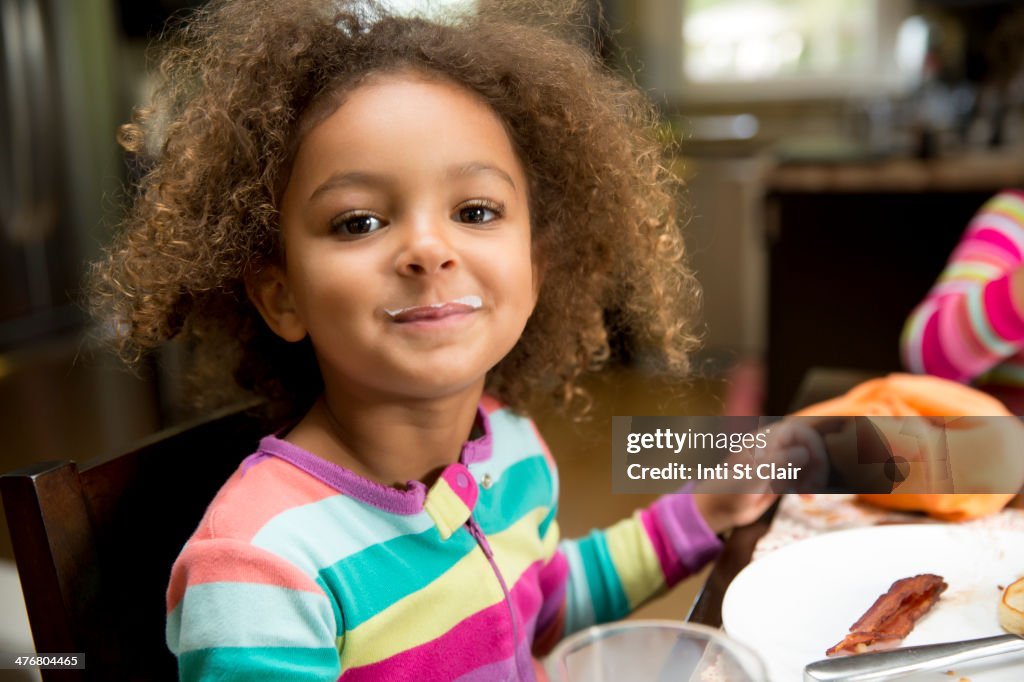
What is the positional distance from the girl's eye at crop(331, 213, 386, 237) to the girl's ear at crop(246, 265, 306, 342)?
6cm

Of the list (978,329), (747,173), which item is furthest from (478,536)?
(747,173)

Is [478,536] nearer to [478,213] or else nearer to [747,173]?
[478,213]

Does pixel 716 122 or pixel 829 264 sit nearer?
pixel 829 264

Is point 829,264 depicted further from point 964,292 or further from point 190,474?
point 190,474

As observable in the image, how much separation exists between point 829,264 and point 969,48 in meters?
1.72

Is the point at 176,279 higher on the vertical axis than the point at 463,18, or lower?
lower

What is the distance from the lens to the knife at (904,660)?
396 mm

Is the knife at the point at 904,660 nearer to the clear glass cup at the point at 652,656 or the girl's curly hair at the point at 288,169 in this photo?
the clear glass cup at the point at 652,656

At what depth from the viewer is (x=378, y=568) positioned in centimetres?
Answer: 47

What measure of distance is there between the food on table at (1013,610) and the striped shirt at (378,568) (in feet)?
0.68

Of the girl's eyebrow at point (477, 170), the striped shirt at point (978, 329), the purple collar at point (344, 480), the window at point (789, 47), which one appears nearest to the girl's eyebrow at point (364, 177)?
the girl's eyebrow at point (477, 170)

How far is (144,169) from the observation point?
0.53 meters

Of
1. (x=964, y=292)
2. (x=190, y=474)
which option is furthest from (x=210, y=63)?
(x=964, y=292)

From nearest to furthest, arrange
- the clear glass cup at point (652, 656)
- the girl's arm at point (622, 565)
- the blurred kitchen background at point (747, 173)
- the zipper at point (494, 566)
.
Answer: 1. the clear glass cup at point (652, 656)
2. the zipper at point (494, 566)
3. the girl's arm at point (622, 565)
4. the blurred kitchen background at point (747, 173)
